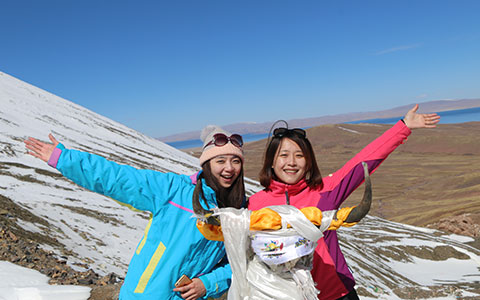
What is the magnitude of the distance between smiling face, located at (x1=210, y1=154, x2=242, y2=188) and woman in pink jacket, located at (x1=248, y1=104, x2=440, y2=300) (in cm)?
58

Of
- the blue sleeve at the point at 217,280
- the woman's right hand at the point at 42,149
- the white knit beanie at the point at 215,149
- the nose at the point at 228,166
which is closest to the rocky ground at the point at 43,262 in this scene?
the blue sleeve at the point at 217,280

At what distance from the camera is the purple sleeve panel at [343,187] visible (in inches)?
163

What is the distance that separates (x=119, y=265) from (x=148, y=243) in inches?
406

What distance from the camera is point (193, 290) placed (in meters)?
3.61

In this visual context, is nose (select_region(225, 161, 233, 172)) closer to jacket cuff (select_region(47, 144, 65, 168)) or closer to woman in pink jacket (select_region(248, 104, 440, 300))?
woman in pink jacket (select_region(248, 104, 440, 300))

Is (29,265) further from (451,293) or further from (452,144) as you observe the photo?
(452,144)

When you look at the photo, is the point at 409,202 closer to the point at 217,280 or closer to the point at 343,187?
the point at 343,187

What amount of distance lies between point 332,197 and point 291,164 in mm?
637

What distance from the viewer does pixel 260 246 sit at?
332cm

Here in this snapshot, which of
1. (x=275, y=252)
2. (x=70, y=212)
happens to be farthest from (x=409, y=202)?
(x=275, y=252)

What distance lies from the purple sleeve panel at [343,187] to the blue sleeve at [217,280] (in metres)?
1.36

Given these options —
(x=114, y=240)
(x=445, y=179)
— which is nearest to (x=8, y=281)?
(x=114, y=240)

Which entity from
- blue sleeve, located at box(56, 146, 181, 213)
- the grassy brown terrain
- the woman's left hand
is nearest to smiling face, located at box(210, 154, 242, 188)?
blue sleeve, located at box(56, 146, 181, 213)

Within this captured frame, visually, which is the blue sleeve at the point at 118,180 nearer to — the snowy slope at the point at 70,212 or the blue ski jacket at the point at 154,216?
the blue ski jacket at the point at 154,216
